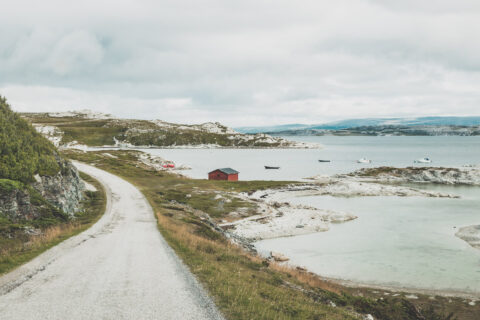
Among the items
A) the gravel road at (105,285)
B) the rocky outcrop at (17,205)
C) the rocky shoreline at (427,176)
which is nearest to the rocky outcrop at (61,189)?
the rocky outcrop at (17,205)

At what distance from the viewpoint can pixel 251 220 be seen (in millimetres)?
52719

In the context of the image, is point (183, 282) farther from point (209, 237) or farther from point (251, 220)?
point (251, 220)

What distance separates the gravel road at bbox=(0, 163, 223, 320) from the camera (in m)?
11.4

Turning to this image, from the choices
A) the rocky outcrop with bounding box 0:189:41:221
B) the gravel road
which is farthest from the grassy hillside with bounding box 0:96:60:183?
the gravel road

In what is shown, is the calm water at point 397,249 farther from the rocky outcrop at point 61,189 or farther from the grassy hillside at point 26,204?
the rocky outcrop at point 61,189

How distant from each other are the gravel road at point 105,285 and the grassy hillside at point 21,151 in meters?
11.7

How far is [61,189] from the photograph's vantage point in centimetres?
3525

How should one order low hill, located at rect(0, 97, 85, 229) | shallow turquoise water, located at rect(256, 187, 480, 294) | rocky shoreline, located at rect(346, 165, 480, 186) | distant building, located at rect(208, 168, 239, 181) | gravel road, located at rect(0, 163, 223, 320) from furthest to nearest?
1. rocky shoreline, located at rect(346, 165, 480, 186)
2. distant building, located at rect(208, 168, 239, 181)
3. shallow turquoise water, located at rect(256, 187, 480, 294)
4. low hill, located at rect(0, 97, 85, 229)
5. gravel road, located at rect(0, 163, 223, 320)

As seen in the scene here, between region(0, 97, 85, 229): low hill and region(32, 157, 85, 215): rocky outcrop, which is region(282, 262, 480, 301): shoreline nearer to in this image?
region(0, 97, 85, 229): low hill

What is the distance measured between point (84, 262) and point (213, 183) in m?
71.2

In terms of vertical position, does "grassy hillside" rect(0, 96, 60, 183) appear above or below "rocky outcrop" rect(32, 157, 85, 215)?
above

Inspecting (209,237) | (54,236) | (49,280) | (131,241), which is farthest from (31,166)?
(49,280)

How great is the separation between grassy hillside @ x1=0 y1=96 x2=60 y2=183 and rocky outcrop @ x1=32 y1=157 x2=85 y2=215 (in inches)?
34.5

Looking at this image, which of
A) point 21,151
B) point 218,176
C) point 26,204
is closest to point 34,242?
point 26,204
